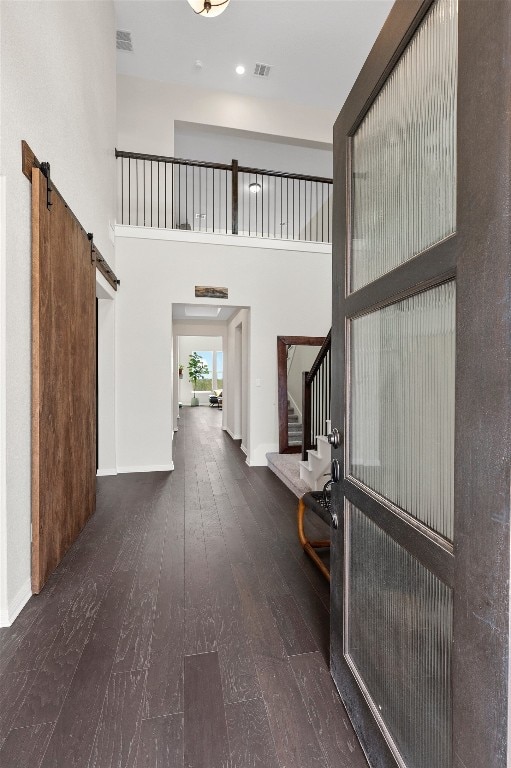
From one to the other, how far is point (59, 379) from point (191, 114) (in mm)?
5849

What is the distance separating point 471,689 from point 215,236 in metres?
5.43

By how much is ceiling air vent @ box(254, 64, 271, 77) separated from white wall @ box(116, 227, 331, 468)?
3037 mm

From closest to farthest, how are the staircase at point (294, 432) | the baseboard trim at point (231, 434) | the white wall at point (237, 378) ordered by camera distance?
the staircase at point (294, 432), the white wall at point (237, 378), the baseboard trim at point (231, 434)

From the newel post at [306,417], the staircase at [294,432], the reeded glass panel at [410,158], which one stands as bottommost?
the staircase at [294,432]

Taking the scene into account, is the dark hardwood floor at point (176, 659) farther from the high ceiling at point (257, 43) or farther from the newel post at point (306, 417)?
the high ceiling at point (257, 43)

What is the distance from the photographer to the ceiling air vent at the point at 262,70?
595cm

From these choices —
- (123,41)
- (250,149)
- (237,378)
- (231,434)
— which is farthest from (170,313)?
(250,149)

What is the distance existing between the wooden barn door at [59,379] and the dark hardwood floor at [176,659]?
0.27 m

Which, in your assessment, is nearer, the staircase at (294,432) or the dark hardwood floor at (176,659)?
the dark hardwood floor at (176,659)

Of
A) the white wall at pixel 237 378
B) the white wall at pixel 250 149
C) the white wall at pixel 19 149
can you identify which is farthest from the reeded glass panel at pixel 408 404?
the white wall at pixel 250 149

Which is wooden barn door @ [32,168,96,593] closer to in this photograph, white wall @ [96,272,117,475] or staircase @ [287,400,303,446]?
white wall @ [96,272,117,475]

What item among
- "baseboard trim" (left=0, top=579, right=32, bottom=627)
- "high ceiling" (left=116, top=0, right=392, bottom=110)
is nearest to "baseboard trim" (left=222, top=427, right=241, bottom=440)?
"baseboard trim" (left=0, top=579, right=32, bottom=627)

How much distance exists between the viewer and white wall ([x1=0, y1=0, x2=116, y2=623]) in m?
2.00

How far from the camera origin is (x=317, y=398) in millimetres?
4316
